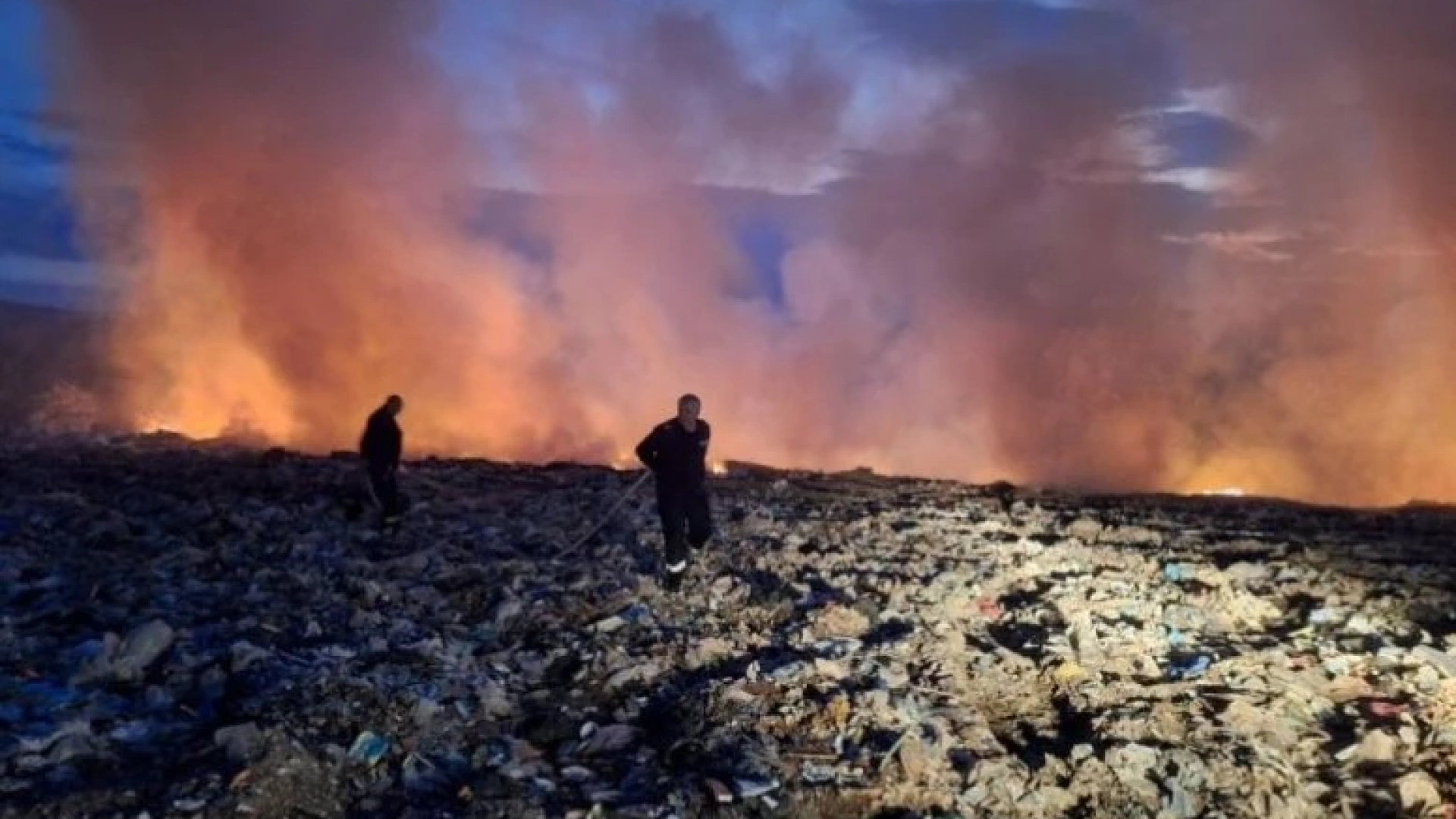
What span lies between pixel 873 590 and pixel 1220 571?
3100mm

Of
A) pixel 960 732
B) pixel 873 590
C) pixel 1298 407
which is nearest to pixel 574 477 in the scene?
pixel 873 590

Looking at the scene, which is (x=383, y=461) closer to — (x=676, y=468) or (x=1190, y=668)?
(x=676, y=468)

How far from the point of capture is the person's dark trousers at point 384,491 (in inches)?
420

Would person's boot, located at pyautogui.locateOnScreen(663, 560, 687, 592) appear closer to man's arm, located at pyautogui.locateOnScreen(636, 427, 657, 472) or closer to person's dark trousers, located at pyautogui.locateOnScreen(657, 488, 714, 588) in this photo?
person's dark trousers, located at pyautogui.locateOnScreen(657, 488, 714, 588)

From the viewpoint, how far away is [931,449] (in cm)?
2383

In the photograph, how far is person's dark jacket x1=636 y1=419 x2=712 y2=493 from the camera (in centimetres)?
808

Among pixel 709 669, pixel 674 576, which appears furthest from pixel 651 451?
pixel 709 669

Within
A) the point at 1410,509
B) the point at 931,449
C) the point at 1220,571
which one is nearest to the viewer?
the point at 1220,571

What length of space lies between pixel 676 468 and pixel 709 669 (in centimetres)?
194

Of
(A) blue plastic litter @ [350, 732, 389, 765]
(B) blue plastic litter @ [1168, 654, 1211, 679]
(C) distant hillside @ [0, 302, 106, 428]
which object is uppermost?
(C) distant hillside @ [0, 302, 106, 428]

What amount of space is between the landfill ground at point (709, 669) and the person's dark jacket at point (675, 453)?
817mm

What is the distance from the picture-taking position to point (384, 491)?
35.0 ft

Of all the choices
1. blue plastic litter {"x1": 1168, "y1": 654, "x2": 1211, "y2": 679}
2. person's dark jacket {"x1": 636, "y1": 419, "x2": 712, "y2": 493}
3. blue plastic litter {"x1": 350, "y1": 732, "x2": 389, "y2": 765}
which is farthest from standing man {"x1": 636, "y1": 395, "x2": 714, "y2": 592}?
blue plastic litter {"x1": 1168, "y1": 654, "x2": 1211, "y2": 679}

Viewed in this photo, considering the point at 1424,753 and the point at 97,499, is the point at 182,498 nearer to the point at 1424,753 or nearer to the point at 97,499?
the point at 97,499
